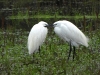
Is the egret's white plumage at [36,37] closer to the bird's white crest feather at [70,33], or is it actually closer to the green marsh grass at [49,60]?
the green marsh grass at [49,60]

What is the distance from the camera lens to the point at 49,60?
7.84 m

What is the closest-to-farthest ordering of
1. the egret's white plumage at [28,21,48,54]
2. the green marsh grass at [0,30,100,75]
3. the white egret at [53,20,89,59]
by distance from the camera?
1. the green marsh grass at [0,30,100,75]
2. the egret's white plumage at [28,21,48,54]
3. the white egret at [53,20,89,59]

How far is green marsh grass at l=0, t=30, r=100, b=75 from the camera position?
670 cm

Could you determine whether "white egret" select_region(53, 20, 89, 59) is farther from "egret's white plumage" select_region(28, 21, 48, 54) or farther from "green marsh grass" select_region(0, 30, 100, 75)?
"egret's white plumage" select_region(28, 21, 48, 54)

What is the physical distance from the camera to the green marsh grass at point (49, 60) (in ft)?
22.0

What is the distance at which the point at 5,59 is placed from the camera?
7.91 metres

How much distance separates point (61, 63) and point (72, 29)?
118 centimetres

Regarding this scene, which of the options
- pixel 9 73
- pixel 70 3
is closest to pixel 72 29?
pixel 9 73

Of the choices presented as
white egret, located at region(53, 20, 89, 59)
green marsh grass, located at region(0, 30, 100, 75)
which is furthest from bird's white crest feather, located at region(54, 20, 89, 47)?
green marsh grass, located at region(0, 30, 100, 75)

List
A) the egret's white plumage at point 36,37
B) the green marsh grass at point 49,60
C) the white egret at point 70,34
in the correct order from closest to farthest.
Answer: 1. the green marsh grass at point 49,60
2. the egret's white plumage at point 36,37
3. the white egret at point 70,34

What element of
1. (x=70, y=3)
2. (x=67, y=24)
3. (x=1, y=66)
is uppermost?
(x=67, y=24)

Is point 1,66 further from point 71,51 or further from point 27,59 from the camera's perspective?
point 71,51

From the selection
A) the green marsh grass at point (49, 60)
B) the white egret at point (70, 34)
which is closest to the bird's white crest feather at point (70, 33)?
the white egret at point (70, 34)

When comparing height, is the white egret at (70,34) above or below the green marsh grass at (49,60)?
above
